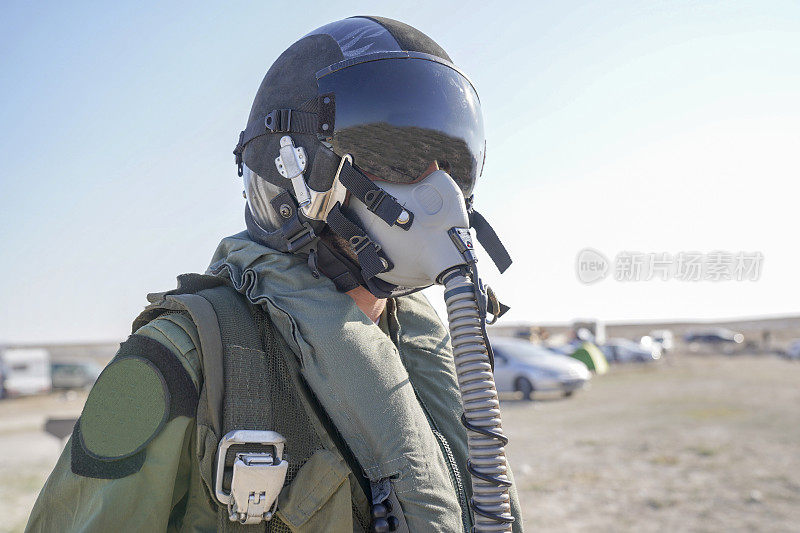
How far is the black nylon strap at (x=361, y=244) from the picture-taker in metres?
1.79

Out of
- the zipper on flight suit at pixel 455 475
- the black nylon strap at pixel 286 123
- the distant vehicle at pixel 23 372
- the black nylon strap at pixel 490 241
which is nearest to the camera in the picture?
the zipper on flight suit at pixel 455 475

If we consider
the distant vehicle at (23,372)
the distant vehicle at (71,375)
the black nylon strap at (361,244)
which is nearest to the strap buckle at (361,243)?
the black nylon strap at (361,244)

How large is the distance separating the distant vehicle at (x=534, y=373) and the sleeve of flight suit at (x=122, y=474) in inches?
549

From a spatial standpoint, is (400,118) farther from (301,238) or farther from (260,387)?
(260,387)

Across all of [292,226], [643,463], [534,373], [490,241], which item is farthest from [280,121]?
[534,373]

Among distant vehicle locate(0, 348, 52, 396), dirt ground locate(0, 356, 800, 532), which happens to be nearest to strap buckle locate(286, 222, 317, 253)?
dirt ground locate(0, 356, 800, 532)

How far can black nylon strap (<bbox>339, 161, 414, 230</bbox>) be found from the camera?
1.76 metres

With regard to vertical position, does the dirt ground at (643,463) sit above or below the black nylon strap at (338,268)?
below

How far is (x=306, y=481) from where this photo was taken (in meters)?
1.45

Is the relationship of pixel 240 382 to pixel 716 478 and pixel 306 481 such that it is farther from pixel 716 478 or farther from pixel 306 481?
pixel 716 478

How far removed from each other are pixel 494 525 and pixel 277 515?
51cm

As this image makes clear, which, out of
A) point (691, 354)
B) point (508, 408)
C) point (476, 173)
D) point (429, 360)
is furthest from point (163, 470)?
point (691, 354)

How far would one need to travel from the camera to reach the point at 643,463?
8.07 m

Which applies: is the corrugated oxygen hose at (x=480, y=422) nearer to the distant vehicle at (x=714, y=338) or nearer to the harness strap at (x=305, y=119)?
the harness strap at (x=305, y=119)
